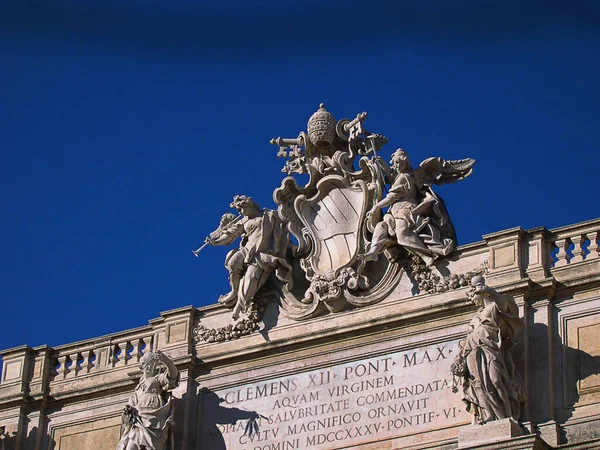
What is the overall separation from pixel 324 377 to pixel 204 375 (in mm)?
1944

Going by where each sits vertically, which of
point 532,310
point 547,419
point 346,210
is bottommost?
point 547,419

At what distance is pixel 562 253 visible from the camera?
26.2 meters

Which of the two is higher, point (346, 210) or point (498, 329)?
point (346, 210)

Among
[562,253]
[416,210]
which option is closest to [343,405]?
[416,210]

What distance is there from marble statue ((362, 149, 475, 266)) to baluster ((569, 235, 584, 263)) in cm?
165

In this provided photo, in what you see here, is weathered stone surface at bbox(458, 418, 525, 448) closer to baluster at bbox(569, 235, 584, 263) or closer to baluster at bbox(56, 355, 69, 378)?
baluster at bbox(569, 235, 584, 263)

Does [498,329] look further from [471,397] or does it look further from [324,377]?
[324,377]

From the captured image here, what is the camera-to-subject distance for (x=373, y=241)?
27.3 meters

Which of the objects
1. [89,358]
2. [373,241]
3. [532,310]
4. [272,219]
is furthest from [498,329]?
[89,358]

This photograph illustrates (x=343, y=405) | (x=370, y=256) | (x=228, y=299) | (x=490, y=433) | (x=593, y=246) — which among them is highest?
(x=228, y=299)

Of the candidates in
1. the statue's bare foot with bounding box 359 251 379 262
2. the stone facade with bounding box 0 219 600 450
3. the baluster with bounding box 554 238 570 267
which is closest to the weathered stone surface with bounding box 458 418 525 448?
the stone facade with bounding box 0 219 600 450

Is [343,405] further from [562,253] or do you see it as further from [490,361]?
[562,253]

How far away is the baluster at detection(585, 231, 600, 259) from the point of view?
2588 centimetres

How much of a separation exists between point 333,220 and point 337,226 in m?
0.13
